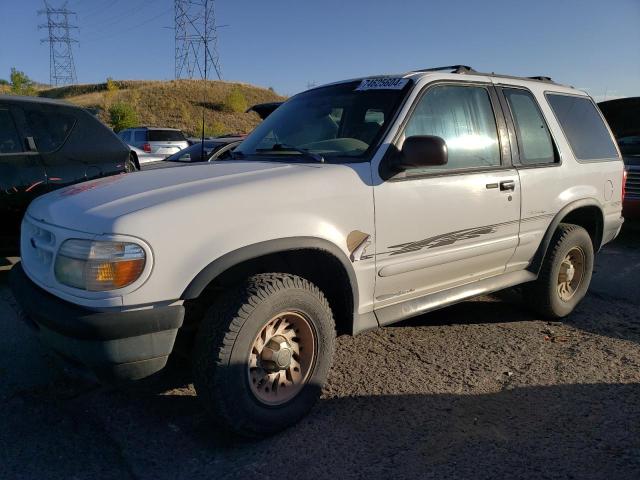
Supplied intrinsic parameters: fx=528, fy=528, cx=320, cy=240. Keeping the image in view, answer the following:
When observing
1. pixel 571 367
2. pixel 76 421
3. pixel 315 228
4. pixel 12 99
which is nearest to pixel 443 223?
pixel 315 228

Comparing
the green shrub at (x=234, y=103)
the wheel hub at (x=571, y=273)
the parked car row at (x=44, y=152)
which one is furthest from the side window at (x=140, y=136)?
the green shrub at (x=234, y=103)

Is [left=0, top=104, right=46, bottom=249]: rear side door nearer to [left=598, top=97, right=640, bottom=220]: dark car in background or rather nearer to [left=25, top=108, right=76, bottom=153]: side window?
[left=25, top=108, right=76, bottom=153]: side window

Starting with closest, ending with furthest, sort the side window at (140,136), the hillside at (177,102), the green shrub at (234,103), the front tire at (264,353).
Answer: the front tire at (264,353) < the side window at (140,136) < the hillside at (177,102) < the green shrub at (234,103)

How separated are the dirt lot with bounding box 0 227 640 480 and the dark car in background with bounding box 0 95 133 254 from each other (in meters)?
1.42

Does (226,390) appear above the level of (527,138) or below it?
below

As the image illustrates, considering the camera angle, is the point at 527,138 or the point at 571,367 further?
the point at 527,138

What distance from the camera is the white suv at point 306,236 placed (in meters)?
2.34

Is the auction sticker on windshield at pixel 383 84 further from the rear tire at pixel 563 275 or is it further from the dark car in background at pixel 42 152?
the dark car in background at pixel 42 152

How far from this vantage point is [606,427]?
2885 millimetres

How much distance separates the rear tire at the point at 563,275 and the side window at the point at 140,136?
15022 mm

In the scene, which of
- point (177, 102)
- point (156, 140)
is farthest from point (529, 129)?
point (177, 102)

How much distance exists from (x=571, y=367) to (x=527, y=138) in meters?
1.70

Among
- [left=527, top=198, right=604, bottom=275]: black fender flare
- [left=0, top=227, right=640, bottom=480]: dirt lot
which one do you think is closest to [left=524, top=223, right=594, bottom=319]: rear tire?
[left=527, top=198, right=604, bottom=275]: black fender flare

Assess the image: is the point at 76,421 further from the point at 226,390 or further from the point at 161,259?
the point at 161,259
